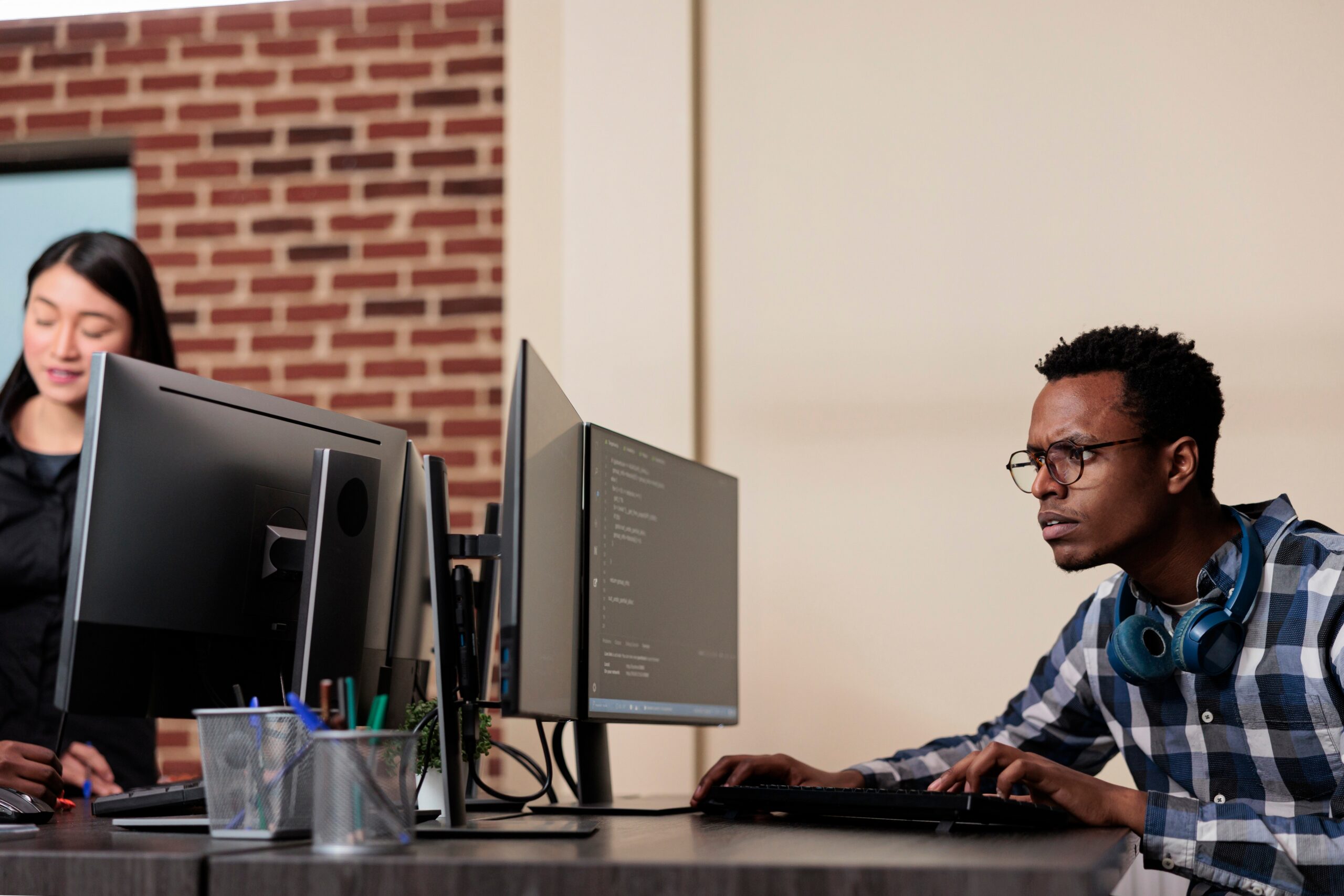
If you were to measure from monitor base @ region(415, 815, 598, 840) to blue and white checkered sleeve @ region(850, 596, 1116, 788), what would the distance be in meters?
0.61

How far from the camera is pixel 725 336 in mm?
2574

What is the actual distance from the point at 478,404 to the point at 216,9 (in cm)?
130

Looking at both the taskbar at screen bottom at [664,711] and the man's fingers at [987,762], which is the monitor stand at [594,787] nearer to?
the taskbar at screen bottom at [664,711]

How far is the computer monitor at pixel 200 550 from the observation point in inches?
52.8

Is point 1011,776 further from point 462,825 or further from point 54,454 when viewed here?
point 54,454

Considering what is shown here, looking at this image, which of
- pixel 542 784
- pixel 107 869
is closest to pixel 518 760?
pixel 542 784

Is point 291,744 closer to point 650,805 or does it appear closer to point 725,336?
point 650,805

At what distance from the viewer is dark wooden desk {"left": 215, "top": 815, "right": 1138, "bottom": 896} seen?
2.97 ft

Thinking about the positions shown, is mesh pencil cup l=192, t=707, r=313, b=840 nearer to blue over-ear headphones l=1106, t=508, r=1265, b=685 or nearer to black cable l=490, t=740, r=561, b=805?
black cable l=490, t=740, r=561, b=805

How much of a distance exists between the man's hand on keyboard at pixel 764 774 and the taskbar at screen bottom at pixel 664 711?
12 centimetres

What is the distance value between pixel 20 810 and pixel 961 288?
74.2 inches

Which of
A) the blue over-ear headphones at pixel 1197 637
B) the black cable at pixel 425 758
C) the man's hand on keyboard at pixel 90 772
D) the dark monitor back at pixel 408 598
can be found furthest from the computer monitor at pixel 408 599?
the blue over-ear headphones at pixel 1197 637

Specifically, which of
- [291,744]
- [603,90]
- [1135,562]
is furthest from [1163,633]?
[603,90]

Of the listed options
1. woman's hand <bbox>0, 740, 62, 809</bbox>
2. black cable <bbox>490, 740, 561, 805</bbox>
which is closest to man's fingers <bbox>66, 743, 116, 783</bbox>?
woman's hand <bbox>0, 740, 62, 809</bbox>
